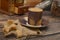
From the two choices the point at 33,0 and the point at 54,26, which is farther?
the point at 33,0

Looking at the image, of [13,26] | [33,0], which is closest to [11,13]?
[33,0]

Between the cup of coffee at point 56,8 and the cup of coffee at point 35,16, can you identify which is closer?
the cup of coffee at point 35,16

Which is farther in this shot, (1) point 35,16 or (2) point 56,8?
(2) point 56,8

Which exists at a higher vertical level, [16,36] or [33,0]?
[33,0]

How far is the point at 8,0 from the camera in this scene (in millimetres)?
1316

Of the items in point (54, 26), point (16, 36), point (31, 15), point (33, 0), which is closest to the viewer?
point (16, 36)

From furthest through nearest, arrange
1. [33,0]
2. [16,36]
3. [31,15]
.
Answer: [33,0] → [31,15] → [16,36]

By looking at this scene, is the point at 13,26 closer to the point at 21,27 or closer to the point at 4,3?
the point at 21,27

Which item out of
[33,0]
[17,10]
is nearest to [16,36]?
[17,10]

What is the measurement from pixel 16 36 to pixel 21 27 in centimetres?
8

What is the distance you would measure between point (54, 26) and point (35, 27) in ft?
0.68

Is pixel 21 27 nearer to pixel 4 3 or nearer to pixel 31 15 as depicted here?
pixel 31 15

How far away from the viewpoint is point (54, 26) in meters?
1.05

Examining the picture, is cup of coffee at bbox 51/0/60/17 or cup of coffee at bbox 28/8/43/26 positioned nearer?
cup of coffee at bbox 28/8/43/26
